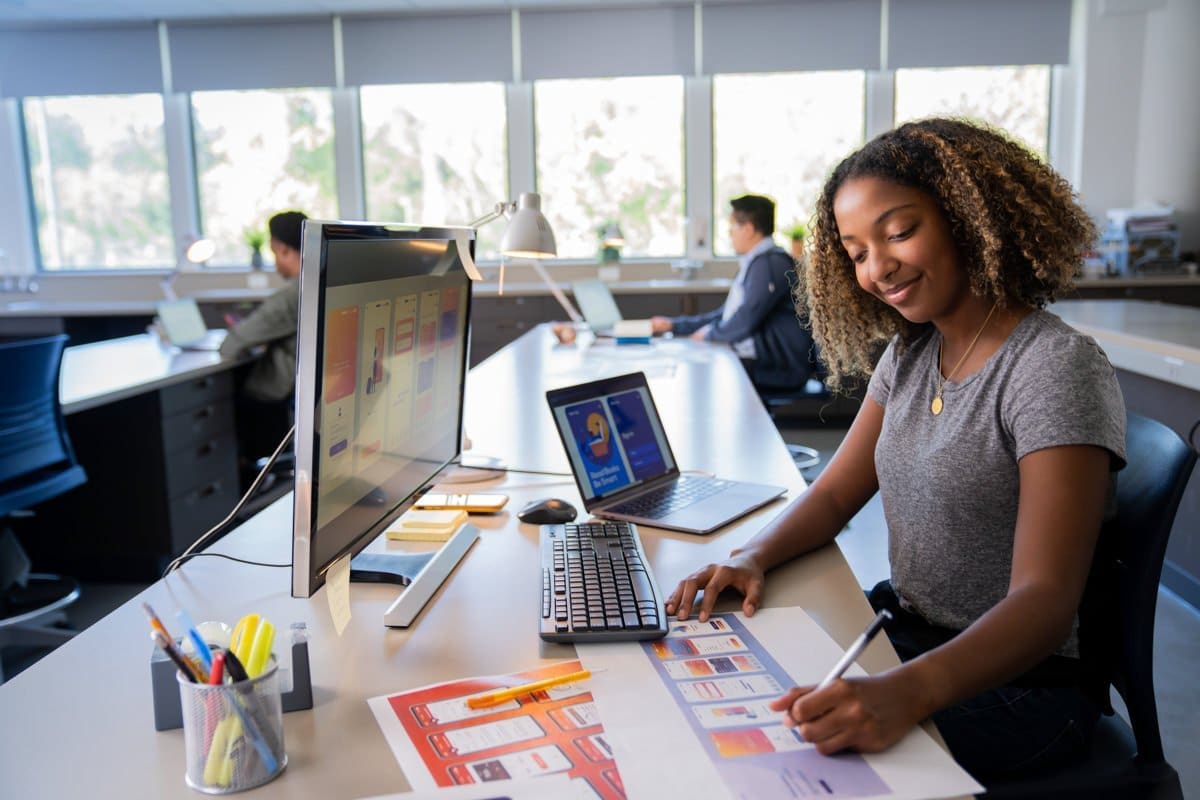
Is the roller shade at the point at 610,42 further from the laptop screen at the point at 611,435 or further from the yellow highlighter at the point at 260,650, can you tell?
the yellow highlighter at the point at 260,650

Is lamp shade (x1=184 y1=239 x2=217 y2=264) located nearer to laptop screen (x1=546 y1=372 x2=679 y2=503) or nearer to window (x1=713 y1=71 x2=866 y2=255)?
laptop screen (x1=546 y1=372 x2=679 y2=503)

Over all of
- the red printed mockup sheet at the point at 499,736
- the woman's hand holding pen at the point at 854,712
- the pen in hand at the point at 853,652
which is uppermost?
the pen in hand at the point at 853,652

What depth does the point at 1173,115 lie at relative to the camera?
5.75m

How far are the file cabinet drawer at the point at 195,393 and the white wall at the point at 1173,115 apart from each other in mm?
5361

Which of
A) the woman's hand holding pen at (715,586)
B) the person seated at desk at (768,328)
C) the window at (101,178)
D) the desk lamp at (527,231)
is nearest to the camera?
the woman's hand holding pen at (715,586)

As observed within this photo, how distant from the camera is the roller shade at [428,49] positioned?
6.37 metres

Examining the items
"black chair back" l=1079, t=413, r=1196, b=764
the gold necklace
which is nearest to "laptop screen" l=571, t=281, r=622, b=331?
the gold necklace

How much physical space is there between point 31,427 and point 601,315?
7.93ft

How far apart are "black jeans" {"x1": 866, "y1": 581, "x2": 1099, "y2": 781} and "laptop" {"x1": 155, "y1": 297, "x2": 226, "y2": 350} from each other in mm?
3434

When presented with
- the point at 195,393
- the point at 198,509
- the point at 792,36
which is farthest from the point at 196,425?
the point at 792,36

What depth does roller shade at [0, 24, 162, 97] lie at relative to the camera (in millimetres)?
6535

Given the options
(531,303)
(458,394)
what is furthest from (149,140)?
(458,394)

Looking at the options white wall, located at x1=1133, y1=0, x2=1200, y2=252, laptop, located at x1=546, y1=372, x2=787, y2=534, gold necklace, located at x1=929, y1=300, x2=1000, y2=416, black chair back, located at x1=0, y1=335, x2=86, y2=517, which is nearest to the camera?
gold necklace, located at x1=929, y1=300, x2=1000, y2=416

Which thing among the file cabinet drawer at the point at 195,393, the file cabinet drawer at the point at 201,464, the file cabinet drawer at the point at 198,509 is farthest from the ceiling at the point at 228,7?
the file cabinet drawer at the point at 198,509
